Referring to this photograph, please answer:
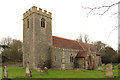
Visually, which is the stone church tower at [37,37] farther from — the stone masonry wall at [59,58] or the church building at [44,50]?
the stone masonry wall at [59,58]

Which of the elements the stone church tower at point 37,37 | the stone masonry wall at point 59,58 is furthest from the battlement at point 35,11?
the stone masonry wall at point 59,58

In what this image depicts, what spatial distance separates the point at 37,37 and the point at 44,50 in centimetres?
287

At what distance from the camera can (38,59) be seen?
19531 mm

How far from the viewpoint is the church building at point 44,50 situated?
64.0 ft

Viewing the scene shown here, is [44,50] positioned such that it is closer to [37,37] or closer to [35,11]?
[37,37]

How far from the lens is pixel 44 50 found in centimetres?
2075

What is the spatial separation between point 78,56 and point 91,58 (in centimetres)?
254

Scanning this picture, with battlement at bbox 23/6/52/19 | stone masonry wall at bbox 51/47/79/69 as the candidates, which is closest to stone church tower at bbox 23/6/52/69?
battlement at bbox 23/6/52/19

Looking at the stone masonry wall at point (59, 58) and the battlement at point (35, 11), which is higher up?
the battlement at point (35, 11)

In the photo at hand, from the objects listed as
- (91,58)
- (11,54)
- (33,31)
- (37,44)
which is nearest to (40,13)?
(33,31)

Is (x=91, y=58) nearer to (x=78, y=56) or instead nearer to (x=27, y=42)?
(x=78, y=56)

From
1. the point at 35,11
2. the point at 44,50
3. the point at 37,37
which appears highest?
the point at 35,11

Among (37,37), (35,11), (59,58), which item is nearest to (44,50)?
(37,37)

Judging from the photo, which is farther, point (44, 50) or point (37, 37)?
point (44, 50)
